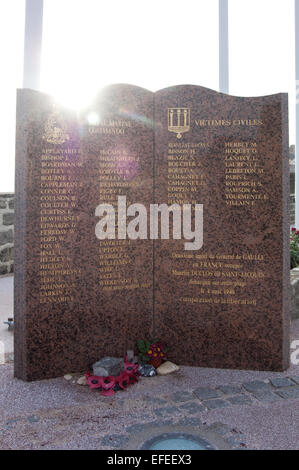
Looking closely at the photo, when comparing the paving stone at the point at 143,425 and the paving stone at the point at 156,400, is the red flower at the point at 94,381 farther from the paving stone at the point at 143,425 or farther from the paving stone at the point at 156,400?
the paving stone at the point at 143,425

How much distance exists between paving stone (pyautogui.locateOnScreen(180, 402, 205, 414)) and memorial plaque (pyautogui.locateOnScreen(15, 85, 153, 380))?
954 millimetres

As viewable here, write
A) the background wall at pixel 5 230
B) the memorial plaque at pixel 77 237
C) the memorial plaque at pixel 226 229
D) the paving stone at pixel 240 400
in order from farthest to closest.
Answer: the background wall at pixel 5 230 < the memorial plaque at pixel 226 229 < the memorial plaque at pixel 77 237 < the paving stone at pixel 240 400

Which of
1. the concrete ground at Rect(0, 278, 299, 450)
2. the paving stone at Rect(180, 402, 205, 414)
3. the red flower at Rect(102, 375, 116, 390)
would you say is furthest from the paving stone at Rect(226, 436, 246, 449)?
the red flower at Rect(102, 375, 116, 390)

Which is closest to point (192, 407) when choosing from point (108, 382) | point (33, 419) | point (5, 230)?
point (108, 382)

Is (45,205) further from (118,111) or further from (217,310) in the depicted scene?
(217,310)

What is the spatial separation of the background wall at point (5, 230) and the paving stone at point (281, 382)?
228 inches

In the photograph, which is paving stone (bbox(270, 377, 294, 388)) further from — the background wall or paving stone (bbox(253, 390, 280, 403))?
the background wall

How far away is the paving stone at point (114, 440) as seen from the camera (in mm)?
2479

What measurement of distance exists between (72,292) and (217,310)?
52.8 inches

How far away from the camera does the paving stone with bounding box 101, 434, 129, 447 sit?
2.48 m

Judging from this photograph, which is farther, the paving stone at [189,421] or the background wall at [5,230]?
the background wall at [5,230]

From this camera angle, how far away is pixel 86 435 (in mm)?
2588

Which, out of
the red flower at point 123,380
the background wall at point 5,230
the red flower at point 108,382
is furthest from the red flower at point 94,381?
the background wall at point 5,230

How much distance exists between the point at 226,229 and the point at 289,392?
4.77 feet
